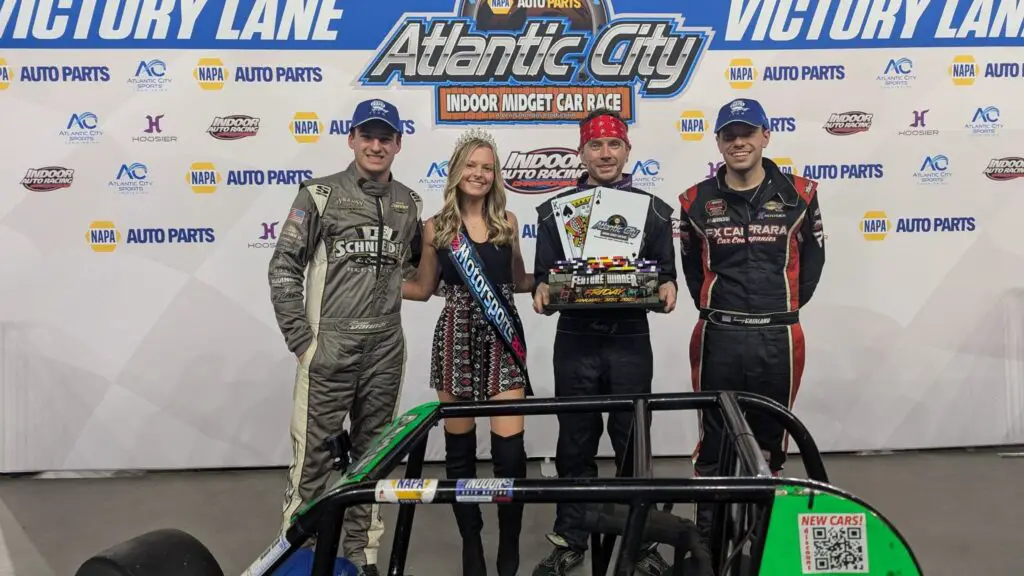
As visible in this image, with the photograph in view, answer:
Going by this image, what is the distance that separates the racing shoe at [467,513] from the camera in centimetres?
233

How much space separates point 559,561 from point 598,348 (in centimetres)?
80

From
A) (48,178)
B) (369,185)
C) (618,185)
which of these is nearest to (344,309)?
(369,185)

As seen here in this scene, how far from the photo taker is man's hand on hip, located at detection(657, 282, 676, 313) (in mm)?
2547

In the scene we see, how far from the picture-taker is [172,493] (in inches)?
147

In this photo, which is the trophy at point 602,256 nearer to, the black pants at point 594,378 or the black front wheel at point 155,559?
the black pants at point 594,378

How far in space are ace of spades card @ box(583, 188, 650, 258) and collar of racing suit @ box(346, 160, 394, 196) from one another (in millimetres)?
762

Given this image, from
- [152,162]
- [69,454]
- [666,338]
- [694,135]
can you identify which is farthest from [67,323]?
[694,135]

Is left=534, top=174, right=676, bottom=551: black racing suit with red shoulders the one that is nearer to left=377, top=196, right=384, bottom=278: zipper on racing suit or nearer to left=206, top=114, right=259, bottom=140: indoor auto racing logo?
left=377, top=196, right=384, bottom=278: zipper on racing suit

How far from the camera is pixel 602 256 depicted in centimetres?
258

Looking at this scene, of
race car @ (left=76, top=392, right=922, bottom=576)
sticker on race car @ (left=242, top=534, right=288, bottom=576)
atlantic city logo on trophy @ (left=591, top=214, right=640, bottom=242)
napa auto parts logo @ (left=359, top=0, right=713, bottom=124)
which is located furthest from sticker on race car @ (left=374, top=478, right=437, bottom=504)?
napa auto parts logo @ (left=359, top=0, right=713, bottom=124)

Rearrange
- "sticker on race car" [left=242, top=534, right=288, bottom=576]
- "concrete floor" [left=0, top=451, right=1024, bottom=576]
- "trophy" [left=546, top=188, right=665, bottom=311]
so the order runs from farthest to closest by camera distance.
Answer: "concrete floor" [left=0, top=451, right=1024, bottom=576], "trophy" [left=546, top=188, right=665, bottom=311], "sticker on race car" [left=242, top=534, right=288, bottom=576]

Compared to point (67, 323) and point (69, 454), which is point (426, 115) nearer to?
point (67, 323)

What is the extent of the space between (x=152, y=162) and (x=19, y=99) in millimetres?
748

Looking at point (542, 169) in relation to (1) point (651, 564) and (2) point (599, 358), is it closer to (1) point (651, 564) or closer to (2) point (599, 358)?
(2) point (599, 358)
